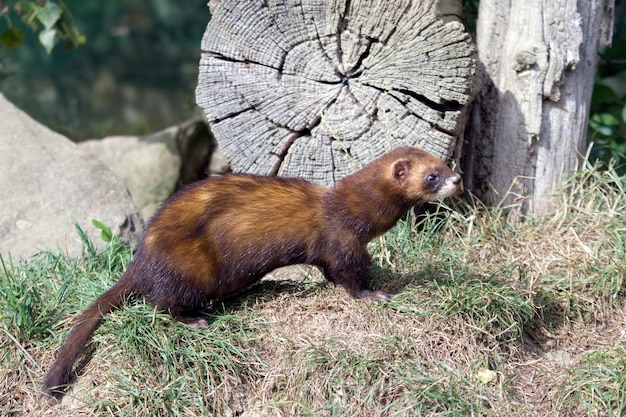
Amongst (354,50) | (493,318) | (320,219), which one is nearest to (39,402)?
(320,219)

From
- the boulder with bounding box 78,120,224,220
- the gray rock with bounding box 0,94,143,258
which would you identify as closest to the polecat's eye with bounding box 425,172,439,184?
the gray rock with bounding box 0,94,143,258

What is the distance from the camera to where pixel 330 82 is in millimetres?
5227

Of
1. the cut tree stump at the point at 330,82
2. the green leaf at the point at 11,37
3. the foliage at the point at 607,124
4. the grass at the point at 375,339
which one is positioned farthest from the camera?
the green leaf at the point at 11,37

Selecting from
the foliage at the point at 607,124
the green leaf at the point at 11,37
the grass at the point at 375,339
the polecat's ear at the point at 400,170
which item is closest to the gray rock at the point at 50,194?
the grass at the point at 375,339

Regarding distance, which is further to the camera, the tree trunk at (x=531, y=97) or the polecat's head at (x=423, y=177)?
the tree trunk at (x=531, y=97)

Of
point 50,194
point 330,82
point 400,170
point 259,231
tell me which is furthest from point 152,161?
point 400,170

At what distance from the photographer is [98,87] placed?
1334cm

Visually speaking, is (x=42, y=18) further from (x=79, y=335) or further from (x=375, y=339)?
(x=375, y=339)

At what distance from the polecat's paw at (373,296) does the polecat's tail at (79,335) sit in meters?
1.29

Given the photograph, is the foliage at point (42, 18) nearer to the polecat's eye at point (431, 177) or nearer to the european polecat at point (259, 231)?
the european polecat at point (259, 231)

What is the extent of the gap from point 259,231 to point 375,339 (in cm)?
86

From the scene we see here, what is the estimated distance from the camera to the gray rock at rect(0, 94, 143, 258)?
5.41 meters

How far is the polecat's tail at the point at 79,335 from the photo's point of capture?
4004 mm

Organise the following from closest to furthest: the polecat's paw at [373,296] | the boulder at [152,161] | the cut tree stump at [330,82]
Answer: the polecat's paw at [373,296] < the cut tree stump at [330,82] < the boulder at [152,161]
